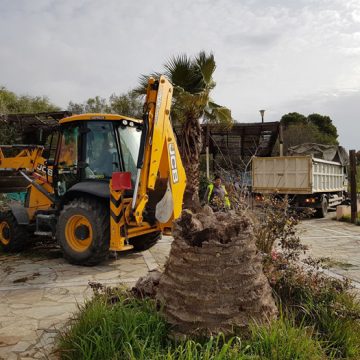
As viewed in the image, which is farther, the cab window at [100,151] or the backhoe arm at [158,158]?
the cab window at [100,151]

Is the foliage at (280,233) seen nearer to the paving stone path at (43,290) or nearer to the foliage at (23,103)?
the paving stone path at (43,290)

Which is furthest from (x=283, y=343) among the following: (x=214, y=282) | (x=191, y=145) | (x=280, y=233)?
(x=191, y=145)

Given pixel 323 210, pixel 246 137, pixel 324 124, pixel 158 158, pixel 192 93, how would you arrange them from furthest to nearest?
pixel 324 124, pixel 246 137, pixel 323 210, pixel 192 93, pixel 158 158

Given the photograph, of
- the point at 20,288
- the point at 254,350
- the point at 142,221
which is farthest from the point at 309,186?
the point at 254,350

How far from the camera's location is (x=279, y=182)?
1485 cm

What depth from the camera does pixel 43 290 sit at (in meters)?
5.70

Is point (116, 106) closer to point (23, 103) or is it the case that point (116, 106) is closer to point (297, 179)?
point (23, 103)

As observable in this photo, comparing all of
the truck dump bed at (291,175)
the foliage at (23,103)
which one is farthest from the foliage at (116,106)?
the truck dump bed at (291,175)

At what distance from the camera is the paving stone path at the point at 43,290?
3969mm

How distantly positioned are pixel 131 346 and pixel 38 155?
6.38 metres

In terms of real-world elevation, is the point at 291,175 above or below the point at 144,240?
above

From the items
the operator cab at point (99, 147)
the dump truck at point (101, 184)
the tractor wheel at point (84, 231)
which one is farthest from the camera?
the operator cab at point (99, 147)

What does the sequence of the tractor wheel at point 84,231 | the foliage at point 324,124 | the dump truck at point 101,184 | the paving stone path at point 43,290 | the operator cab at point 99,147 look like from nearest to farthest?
the paving stone path at point 43,290, the dump truck at point 101,184, the tractor wheel at point 84,231, the operator cab at point 99,147, the foliage at point 324,124

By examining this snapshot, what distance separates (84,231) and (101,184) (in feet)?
2.82
